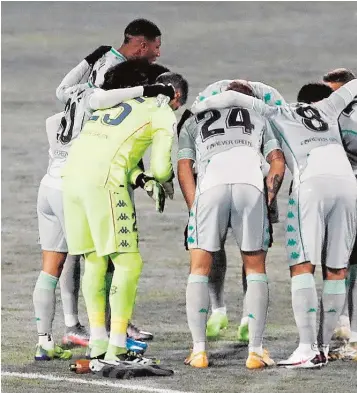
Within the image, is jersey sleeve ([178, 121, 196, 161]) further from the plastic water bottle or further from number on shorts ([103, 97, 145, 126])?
the plastic water bottle

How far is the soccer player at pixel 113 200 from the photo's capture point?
28.6 feet

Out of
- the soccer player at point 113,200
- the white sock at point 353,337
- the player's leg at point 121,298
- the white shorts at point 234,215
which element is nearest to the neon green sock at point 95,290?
the soccer player at point 113,200

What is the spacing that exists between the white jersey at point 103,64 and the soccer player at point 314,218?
1.03m

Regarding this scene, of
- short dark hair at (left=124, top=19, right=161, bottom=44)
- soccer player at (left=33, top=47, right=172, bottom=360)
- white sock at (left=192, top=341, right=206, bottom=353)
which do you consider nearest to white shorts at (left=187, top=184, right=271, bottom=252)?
white sock at (left=192, top=341, right=206, bottom=353)

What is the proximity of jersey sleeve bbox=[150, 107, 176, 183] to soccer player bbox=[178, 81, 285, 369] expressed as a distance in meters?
0.30

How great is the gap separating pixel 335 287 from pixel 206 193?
946 millimetres

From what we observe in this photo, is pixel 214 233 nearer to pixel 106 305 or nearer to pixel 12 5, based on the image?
pixel 106 305

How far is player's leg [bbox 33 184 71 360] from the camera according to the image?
9203 mm

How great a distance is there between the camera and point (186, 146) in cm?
912

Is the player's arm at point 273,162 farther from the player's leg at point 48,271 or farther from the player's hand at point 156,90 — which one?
the player's leg at point 48,271

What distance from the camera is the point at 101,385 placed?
842 cm

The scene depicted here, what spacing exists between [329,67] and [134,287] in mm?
9859

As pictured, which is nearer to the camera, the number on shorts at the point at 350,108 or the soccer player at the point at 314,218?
the soccer player at the point at 314,218

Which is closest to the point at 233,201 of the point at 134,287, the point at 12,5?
the point at 134,287
